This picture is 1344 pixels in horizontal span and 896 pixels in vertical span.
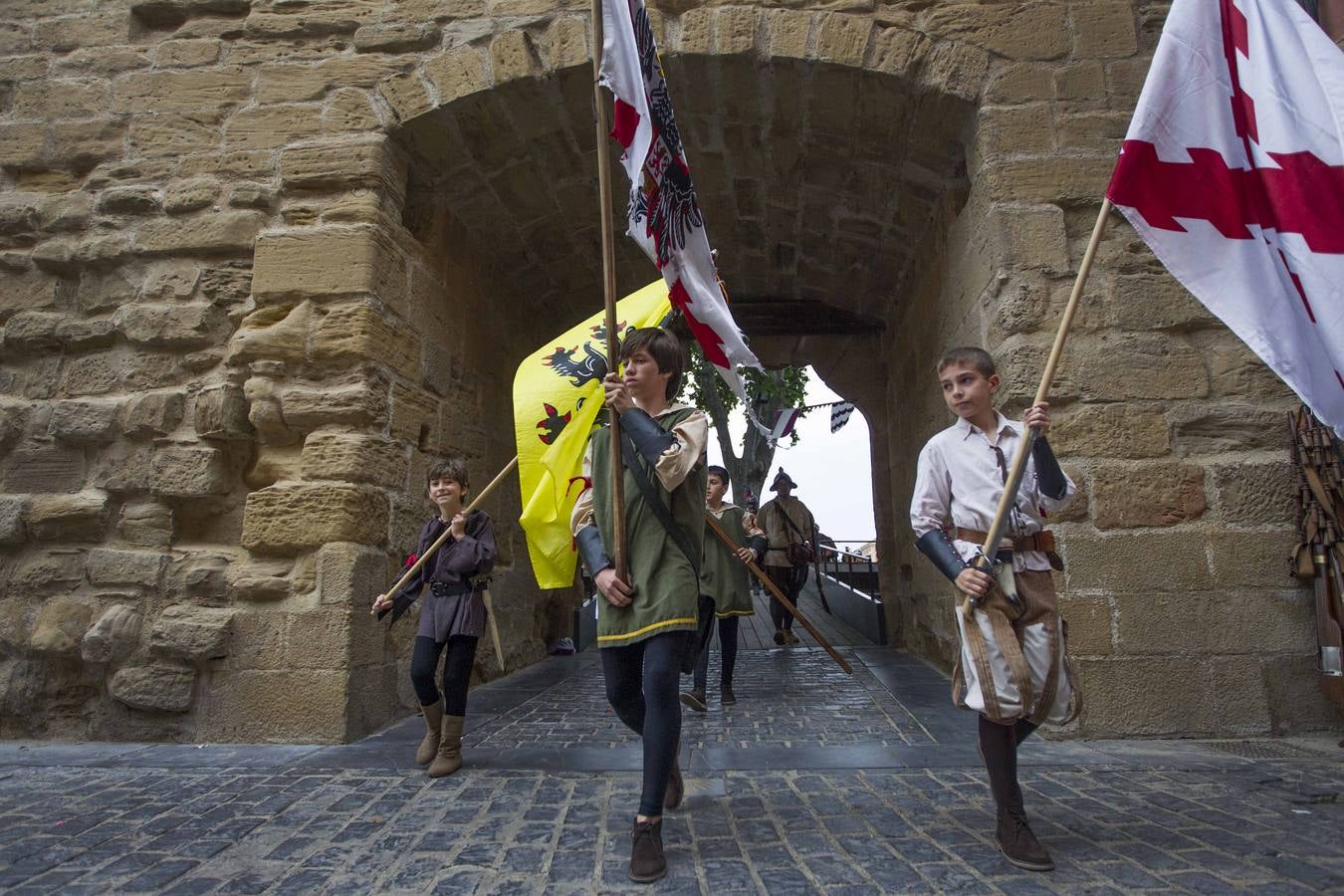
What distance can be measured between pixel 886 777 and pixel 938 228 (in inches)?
137

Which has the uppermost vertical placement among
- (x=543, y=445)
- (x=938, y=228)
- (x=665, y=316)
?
(x=938, y=228)

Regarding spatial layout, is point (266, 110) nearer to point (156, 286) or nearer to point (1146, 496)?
point (156, 286)

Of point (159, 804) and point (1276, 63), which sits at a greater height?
point (1276, 63)

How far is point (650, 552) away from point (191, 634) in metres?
2.62

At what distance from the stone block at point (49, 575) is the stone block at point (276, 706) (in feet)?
3.02

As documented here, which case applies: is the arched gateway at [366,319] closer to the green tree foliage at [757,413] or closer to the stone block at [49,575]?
the stone block at [49,575]

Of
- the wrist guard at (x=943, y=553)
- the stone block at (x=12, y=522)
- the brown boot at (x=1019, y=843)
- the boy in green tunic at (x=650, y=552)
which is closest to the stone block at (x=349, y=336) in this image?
the stone block at (x=12, y=522)

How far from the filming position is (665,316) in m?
3.55

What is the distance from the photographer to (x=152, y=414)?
3.90 metres

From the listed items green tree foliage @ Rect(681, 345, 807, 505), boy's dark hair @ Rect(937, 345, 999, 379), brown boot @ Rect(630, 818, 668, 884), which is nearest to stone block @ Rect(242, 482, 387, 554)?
brown boot @ Rect(630, 818, 668, 884)

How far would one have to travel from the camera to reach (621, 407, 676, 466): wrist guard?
2.12 meters

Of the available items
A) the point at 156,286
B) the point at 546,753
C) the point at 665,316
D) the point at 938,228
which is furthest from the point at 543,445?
the point at 938,228

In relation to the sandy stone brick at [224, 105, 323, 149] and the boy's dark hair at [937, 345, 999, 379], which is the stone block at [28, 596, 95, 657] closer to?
the sandy stone brick at [224, 105, 323, 149]

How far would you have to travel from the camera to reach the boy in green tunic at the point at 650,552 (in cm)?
212
